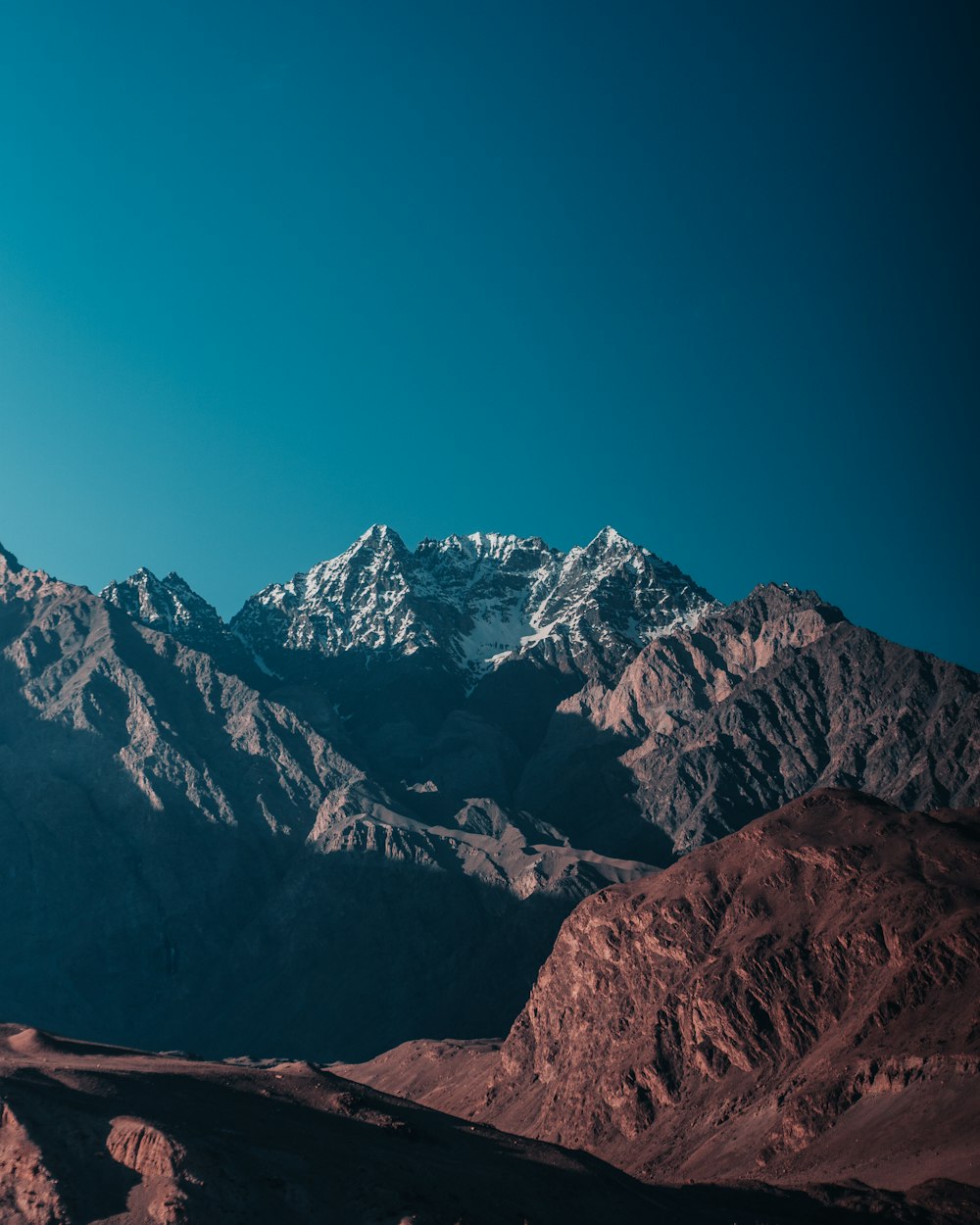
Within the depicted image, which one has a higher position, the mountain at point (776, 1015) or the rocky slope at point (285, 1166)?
the mountain at point (776, 1015)

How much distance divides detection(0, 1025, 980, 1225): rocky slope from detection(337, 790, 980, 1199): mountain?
660 inches

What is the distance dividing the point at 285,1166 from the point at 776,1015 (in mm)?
75577

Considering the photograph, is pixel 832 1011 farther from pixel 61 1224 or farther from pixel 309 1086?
pixel 61 1224

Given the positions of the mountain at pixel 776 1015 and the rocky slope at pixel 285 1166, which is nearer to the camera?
the rocky slope at pixel 285 1166

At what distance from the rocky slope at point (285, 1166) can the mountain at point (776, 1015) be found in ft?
55.0

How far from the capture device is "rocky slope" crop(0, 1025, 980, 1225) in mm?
89938

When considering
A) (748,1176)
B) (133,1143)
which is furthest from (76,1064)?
(748,1176)

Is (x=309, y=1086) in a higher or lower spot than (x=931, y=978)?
lower

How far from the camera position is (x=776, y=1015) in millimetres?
158625

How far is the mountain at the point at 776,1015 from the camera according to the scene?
13038 centimetres

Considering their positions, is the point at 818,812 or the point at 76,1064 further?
the point at 818,812

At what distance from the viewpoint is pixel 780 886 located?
171625 millimetres

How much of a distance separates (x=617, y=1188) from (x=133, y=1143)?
37.5 metres

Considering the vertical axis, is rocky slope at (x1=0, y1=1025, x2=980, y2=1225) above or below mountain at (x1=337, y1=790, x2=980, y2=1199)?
below
